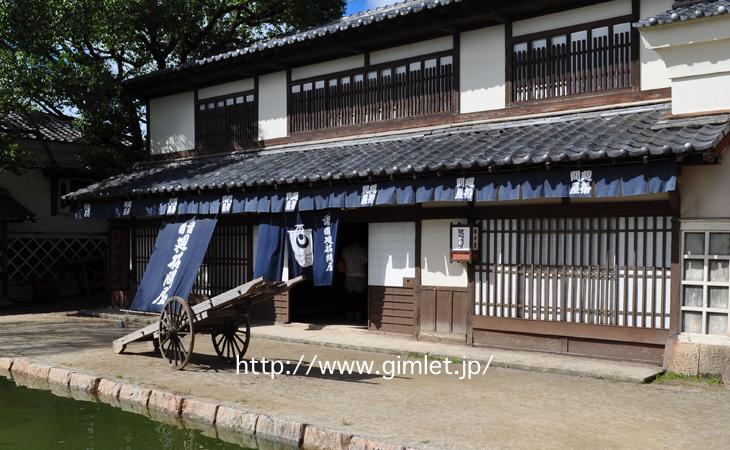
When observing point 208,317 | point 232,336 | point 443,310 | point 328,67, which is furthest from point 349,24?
point 208,317

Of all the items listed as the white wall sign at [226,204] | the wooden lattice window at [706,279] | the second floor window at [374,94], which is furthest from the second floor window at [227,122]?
the wooden lattice window at [706,279]

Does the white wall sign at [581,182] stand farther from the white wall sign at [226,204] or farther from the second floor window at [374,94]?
the white wall sign at [226,204]

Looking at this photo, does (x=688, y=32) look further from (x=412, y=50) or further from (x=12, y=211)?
(x=12, y=211)

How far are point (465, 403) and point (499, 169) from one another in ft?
13.5

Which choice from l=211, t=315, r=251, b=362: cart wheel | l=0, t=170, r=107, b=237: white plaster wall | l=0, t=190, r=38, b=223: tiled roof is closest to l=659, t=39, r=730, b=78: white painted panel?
l=211, t=315, r=251, b=362: cart wheel

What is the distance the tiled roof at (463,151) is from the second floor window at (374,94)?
0.58 metres

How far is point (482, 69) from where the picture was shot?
1348 cm

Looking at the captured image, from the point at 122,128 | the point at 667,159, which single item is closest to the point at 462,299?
the point at 667,159

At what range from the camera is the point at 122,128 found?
2053cm

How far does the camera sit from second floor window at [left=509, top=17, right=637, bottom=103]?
11.8 m

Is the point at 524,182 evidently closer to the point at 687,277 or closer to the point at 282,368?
the point at 687,277

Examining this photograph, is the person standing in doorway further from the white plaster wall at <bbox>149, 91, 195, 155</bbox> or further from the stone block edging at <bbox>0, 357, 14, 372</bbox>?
the stone block edging at <bbox>0, 357, 14, 372</bbox>

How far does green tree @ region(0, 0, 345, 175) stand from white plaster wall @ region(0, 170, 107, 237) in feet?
12.6

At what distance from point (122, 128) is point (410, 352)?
12.7 metres
